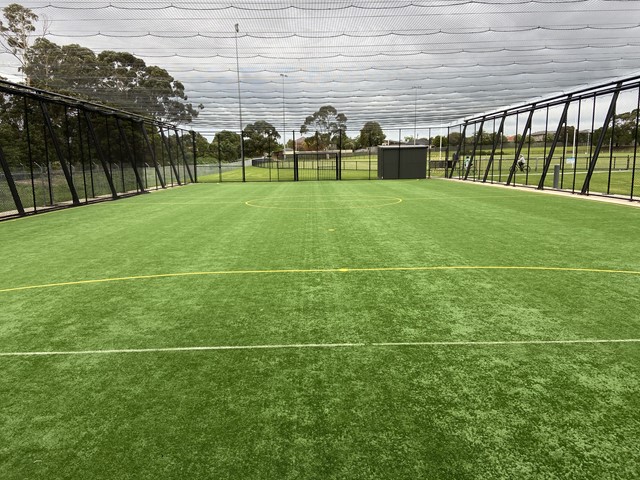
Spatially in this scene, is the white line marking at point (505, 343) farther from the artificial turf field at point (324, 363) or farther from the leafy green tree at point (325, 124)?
the leafy green tree at point (325, 124)

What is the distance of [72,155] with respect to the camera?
18.9 meters

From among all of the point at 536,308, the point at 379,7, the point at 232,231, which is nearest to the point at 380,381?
the point at 536,308

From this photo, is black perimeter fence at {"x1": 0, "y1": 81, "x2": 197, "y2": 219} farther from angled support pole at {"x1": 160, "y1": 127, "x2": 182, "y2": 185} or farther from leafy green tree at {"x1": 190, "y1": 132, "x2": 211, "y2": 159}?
leafy green tree at {"x1": 190, "y1": 132, "x2": 211, "y2": 159}

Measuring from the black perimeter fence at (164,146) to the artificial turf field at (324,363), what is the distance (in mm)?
8578

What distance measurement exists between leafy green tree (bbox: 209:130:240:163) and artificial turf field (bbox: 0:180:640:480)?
28579 mm

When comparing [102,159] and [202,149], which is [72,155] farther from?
[202,149]

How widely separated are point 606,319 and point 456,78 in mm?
21982

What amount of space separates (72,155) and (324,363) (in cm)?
1998

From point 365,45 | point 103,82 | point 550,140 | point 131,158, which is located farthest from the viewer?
point 103,82

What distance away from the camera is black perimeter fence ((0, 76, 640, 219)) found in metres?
13.5

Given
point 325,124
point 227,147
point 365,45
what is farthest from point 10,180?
point 227,147

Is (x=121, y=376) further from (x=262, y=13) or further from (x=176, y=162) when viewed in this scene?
(x=176, y=162)

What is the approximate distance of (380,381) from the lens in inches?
108

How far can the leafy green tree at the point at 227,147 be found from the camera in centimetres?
3542
